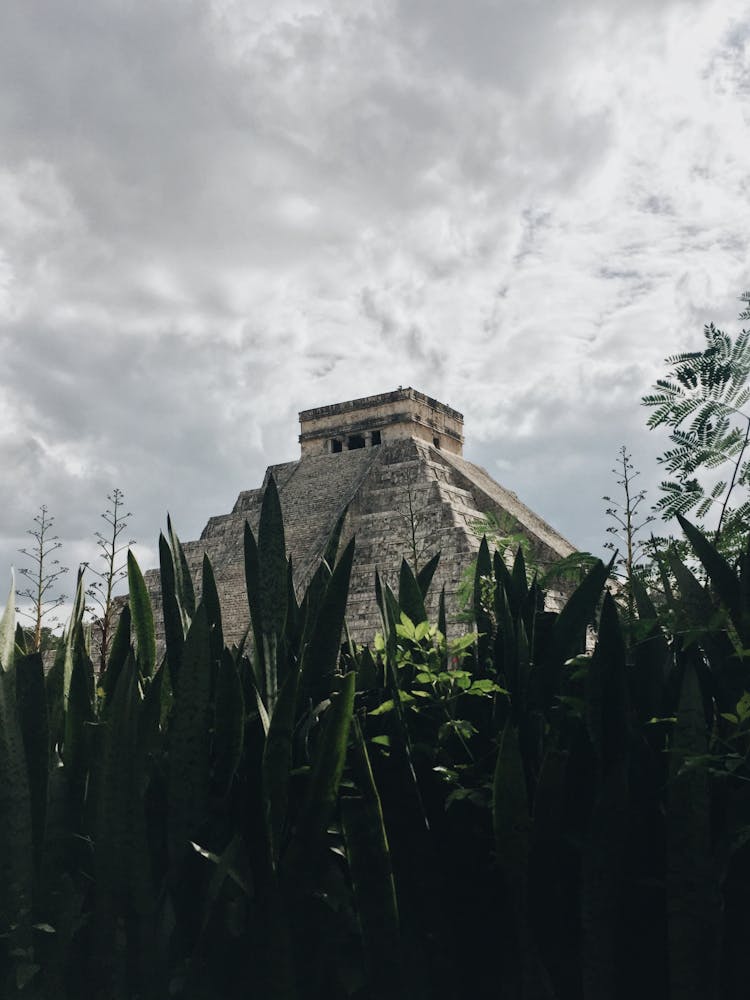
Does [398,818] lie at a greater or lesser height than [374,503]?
lesser

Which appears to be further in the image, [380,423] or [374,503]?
[380,423]

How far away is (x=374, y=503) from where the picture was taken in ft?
57.9

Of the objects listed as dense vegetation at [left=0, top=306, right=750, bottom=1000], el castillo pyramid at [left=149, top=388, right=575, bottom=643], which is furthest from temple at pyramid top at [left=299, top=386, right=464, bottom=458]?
dense vegetation at [left=0, top=306, right=750, bottom=1000]

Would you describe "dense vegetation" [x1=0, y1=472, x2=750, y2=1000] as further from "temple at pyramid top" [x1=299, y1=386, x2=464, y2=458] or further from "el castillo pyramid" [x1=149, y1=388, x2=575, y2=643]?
"temple at pyramid top" [x1=299, y1=386, x2=464, y2=458]

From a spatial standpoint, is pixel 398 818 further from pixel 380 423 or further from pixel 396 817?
pixel 380 423

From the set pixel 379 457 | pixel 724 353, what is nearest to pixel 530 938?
pixel 724 353

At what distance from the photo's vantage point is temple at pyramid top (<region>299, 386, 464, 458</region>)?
1947cm

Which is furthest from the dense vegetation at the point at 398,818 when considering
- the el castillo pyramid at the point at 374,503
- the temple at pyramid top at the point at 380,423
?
the temple at pyramid top at the point at 380,423

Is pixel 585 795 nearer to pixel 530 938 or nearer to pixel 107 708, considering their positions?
pixel 530 938

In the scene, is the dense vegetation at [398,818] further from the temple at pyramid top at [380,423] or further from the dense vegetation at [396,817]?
the temple at pyramid top at [380,423]

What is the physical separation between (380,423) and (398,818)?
58.3 feet

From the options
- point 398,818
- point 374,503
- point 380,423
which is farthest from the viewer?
point 380,423

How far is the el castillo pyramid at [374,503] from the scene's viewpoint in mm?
15125

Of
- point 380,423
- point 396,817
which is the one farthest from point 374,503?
point 396,817
